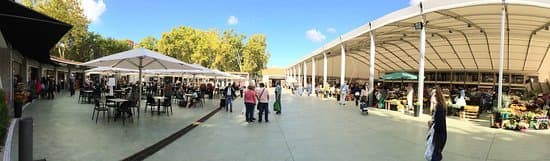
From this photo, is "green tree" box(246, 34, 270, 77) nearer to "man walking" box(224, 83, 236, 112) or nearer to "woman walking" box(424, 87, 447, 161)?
"man walking" box(224, 83, 236, 112)

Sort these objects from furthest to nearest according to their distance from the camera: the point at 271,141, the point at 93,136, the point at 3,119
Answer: the point at 271,141, the point at 93,136, the point at 3,119

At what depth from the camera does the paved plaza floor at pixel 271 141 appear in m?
7.19

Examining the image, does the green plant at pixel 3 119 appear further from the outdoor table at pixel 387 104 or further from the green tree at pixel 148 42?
the green tree at pixel 148 42

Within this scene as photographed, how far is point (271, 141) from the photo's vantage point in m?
9.08

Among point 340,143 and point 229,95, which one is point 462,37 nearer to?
point 229,95

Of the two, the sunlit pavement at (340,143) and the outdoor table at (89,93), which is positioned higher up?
the outdoor table at (89,93)

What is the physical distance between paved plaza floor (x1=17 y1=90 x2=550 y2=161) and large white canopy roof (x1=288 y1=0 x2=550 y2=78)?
5.75 m

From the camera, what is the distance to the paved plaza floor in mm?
7191

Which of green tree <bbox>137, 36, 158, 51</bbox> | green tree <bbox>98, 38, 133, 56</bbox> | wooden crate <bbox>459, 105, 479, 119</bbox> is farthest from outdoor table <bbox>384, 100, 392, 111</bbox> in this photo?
green tree <bbox>137, 36, 158, 51</bbox>

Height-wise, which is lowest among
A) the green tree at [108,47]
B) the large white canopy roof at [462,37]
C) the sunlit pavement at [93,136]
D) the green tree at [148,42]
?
the sunlit pavement at [93,136]

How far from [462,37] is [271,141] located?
20.9m

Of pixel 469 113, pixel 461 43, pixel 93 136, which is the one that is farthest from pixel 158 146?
pixel 461 43

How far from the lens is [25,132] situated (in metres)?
4.43

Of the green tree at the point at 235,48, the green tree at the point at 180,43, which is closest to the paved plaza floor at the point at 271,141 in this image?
the green tree at the point at 180,43
